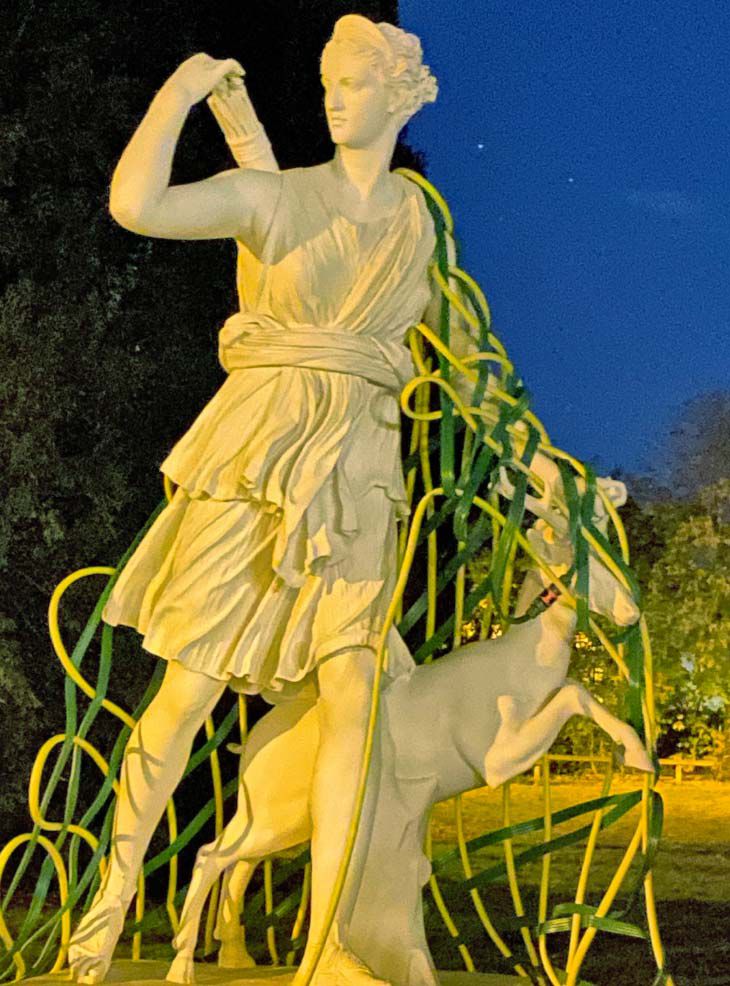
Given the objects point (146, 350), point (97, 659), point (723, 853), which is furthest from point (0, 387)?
point (723, 853)

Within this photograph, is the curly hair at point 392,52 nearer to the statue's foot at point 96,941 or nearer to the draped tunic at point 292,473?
the draped tunic at point 292,473

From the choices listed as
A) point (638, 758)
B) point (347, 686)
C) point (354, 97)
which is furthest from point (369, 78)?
point (638, 758)

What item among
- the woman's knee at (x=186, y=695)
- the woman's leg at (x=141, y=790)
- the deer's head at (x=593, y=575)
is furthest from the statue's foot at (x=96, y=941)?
the deer's head at (x=593, y=575)

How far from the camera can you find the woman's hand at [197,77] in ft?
9.77

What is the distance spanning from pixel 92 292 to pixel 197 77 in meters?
3.51

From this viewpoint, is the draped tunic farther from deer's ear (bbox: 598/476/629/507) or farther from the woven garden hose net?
deer's ear (bbox: 598/476/629/507)

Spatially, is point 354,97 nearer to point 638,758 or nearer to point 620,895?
point 638,758

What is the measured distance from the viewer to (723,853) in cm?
776

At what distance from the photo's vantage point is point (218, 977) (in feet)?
10.7

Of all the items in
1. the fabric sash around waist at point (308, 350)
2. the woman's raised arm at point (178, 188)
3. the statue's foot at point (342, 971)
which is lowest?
the statue's foot at point (342, 971)

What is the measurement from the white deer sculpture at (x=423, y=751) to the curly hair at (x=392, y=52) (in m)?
0.90

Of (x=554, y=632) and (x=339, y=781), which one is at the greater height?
(x=554, y=632)

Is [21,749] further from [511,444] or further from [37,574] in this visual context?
[511,444]

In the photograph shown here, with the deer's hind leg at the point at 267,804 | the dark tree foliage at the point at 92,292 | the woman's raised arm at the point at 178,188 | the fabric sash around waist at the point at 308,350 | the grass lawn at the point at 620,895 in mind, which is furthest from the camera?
the dark tree foliage at the point at 92,292
